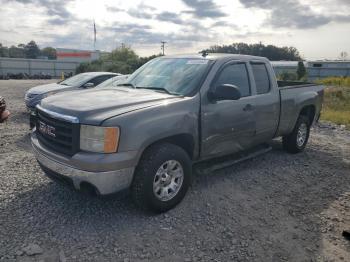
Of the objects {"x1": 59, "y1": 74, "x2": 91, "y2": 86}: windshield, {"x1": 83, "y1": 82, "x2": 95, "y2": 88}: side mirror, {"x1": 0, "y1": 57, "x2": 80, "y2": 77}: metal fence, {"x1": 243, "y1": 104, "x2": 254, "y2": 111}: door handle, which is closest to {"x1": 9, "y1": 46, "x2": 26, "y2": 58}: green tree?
{"x1": 0, "y1": 57, "x2": 80, "y2": 77}: metal fence

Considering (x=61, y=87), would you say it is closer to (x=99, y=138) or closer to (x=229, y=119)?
(x=229, y=119)

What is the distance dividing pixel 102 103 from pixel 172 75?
1.31 meters

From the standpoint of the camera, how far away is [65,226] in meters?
3.68

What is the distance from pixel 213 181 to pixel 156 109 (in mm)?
1863

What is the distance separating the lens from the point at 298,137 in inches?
271

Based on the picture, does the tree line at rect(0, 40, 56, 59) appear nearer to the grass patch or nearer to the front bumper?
the grass patch

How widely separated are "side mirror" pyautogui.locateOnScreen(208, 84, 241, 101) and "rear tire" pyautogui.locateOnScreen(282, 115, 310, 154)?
9.57 feet

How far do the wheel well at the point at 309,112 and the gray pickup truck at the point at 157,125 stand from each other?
1.59 m

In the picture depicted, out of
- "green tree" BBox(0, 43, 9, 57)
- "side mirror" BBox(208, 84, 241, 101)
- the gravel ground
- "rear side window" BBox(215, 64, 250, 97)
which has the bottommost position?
the gravel ground

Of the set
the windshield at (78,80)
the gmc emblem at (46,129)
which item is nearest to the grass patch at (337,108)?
the windshield at (78,80)

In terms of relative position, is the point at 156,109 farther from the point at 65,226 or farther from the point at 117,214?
the point at 65,226

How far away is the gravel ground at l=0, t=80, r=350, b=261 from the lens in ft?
11.0

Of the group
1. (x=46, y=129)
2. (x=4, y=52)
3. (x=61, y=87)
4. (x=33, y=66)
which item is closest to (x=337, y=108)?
(x=61, y=87)

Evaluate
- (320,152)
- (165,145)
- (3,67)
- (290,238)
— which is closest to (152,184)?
(165,145)
